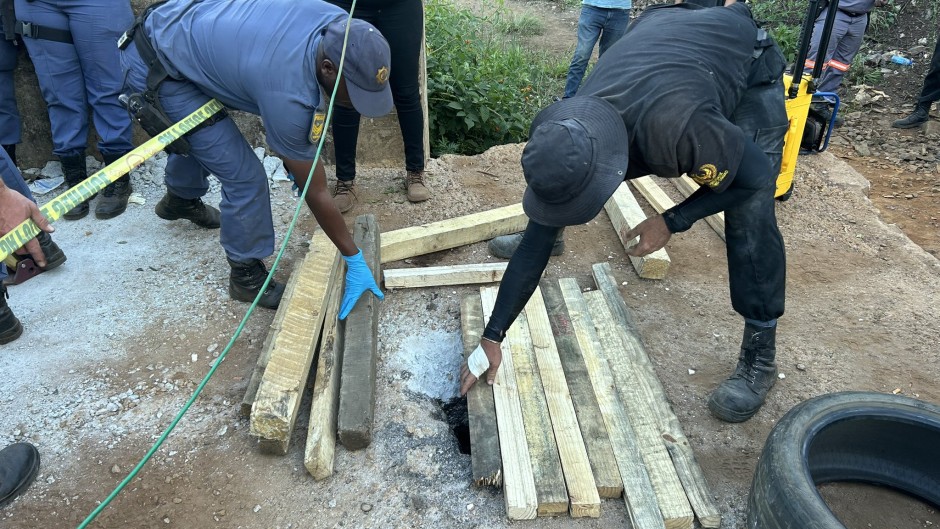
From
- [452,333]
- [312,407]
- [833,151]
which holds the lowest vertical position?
[833,151]

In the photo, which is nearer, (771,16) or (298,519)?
(298,519)

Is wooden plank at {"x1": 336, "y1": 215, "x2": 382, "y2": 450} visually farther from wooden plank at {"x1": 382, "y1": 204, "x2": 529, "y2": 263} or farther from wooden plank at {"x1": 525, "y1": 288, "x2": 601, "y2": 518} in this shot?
wooden plank at {"x1": 525, "y1": 288, "x2": 601, "y2": 518}

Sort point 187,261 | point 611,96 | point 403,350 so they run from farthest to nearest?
point 187,261 < point 403,350 < point 611,96

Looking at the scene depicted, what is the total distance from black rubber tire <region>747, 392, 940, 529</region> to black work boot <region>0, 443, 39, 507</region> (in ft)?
8.48

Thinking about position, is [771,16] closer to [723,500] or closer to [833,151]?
[833,151]

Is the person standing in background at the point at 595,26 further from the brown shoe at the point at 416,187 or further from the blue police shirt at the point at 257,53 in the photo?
the blue police shirt at the point at 257,53

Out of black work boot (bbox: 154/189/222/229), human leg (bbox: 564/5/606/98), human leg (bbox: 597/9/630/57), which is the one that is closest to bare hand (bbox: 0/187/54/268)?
black work boot (bbox: 154/189/222/229)

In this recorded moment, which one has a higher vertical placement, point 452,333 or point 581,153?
point 581,153

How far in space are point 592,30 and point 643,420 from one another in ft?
12.7

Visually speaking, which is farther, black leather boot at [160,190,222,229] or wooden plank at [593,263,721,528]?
black leather boot at [160,190,222,229]

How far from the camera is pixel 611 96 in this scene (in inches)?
80.3

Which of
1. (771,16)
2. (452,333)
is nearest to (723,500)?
(452,333)

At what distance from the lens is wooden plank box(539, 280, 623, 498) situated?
2271 mm

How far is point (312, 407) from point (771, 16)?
8.06 metres
